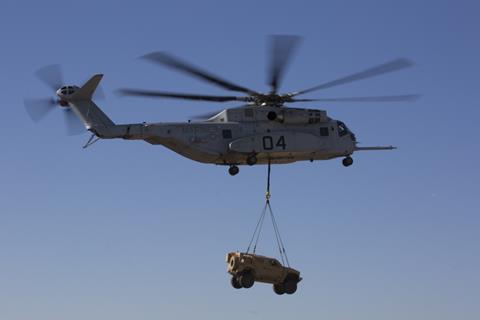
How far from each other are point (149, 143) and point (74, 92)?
4.35m

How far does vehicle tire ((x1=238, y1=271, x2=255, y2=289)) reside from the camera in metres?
54.1

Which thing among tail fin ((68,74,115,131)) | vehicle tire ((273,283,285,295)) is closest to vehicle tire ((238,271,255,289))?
vehicle tire ((273,283,285,295))

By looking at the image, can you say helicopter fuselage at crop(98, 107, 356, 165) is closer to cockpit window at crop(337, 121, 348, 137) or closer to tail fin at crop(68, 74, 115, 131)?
cockpit window at crop(337, 121, 348, 137)

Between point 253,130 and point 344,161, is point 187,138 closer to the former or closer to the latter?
point 253,130

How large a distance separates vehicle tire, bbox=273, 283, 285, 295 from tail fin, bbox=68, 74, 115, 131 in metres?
11.1

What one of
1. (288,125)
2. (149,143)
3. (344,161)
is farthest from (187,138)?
(344,161)

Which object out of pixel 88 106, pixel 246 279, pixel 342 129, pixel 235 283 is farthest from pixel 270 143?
pixel 88 106

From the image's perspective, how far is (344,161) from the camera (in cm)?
5938

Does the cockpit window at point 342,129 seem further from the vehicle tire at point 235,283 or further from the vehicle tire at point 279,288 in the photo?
the vehicle tire at point 235,283

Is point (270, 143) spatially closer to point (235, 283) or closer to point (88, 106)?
point (235, 283)

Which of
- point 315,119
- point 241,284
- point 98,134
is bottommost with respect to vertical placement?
point 241,284

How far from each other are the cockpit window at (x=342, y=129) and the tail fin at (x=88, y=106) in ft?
39.9

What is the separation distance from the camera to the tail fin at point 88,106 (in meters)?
54.5

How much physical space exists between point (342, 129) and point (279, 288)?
9.45m
